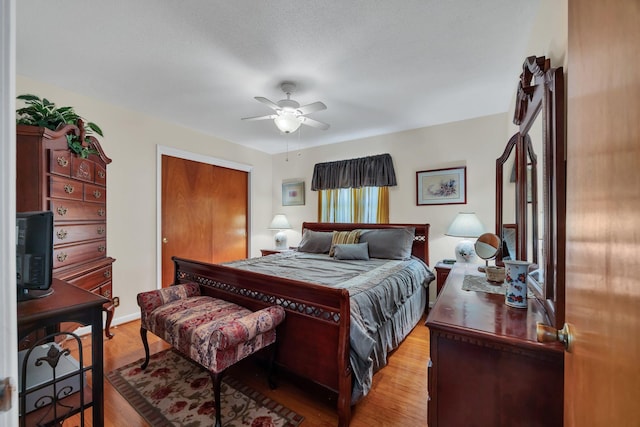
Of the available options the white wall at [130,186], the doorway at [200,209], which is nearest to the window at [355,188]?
the doorway at [200,209]

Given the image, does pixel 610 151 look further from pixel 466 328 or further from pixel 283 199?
pixel 283 199

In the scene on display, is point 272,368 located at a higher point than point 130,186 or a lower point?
lower

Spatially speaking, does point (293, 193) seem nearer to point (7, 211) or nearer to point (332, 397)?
point (332, 397)

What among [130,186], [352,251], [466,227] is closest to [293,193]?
[352,251]

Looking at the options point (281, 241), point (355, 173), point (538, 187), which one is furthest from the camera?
point (281, 241)

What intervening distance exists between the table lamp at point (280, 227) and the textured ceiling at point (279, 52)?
204cm

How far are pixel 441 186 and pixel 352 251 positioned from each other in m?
1.45

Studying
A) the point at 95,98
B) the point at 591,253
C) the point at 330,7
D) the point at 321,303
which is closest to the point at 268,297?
the point at 321,303

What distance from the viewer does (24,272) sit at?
1.04 meters

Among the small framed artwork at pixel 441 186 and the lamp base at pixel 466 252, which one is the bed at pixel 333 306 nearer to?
the lamp base at pixel 466 252

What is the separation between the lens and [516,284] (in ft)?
3.85

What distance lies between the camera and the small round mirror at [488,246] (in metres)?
1.82

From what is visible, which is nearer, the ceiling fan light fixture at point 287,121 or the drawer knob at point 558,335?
the drawer knob at point 558,335

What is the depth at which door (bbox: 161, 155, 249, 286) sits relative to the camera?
3566mm
